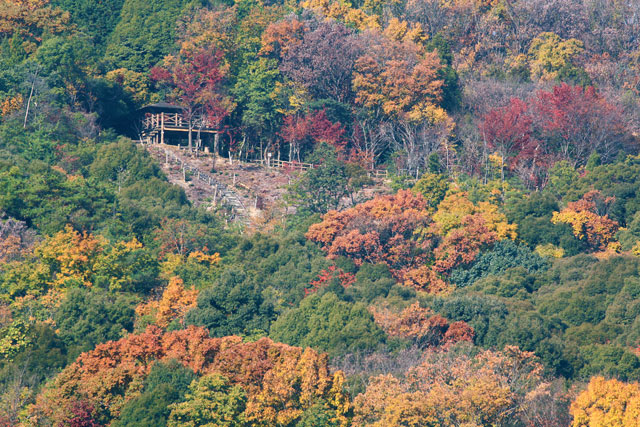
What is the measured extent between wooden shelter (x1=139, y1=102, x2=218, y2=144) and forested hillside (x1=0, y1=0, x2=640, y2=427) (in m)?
0.41

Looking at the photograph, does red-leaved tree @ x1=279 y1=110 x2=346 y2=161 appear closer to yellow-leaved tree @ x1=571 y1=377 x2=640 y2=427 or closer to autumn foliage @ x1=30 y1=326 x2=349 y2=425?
autumn foliage @ x1=30 y1=326 x2=349 y2=425

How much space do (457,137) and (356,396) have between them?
3772cm

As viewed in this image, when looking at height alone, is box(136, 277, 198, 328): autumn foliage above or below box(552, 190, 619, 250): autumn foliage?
below

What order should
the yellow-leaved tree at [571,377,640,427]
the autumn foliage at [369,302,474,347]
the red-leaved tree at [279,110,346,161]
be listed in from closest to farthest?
the yellow-leaved tree at [571,377,640,427]
the autumn foliage at [369,302,474,347]
the red-leaved tree at [279,110,346,161]

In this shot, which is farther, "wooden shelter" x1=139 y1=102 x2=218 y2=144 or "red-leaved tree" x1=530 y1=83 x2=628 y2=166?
"wooden shelter" x1=139 y1=102 x2=218 y2=144

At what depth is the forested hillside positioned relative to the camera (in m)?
42.6

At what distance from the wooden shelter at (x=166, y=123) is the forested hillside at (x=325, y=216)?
0.41 m

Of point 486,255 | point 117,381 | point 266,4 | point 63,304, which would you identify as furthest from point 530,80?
point 117,381

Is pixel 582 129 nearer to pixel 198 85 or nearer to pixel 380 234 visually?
pixel 380 234

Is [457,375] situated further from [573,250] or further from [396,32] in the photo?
[396,32]

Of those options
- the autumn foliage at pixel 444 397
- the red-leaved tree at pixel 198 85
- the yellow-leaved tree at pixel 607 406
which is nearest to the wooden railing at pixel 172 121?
the red-leaved tree at pixel 198 85

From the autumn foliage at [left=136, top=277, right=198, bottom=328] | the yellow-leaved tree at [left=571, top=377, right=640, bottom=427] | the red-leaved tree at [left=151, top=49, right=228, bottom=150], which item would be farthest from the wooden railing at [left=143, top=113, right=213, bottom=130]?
the yellow-leaved tree at [left=571, top=377, right=640, bottom=427]

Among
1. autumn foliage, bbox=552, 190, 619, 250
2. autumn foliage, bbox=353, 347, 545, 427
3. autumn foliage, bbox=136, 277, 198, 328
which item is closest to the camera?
autumn foliage, bbox=353, 347, 545, 427

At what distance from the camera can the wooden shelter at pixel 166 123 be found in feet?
260
